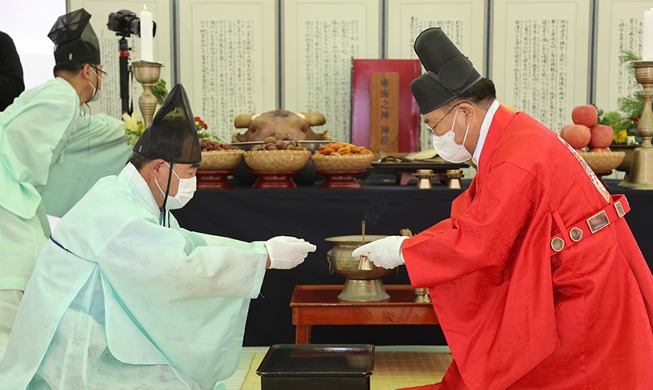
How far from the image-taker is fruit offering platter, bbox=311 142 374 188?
341 cm

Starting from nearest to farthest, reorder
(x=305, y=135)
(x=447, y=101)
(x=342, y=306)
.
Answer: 1. (x=447, y=101)
2. (x=342, y=306)
3. (x=305, y=135)

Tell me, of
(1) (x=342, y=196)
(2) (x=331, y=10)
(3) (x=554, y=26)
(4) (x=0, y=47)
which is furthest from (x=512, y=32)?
(4) (x=0, y=47)

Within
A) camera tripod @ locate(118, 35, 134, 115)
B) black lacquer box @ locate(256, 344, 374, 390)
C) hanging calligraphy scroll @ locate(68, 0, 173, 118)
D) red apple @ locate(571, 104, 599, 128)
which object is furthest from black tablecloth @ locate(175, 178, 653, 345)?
hanging calligraphy scroll @ locate(68, 0, 173, 118)

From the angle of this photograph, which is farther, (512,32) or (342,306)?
(512,32)

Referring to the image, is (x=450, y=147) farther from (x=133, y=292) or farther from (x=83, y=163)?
(x=83, y=163)

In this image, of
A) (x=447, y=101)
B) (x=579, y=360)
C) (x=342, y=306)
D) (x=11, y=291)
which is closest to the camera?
(x=579, y=360)

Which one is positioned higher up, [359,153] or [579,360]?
[359,153]

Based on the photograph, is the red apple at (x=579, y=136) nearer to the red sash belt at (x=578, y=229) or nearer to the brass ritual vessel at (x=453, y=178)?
the brass ritual vessel at (x=453, y=178)

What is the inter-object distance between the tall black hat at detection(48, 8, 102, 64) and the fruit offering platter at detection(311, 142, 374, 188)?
1.12 m

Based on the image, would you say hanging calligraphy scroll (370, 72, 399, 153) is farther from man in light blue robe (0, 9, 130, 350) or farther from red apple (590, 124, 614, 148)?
man in light blue robe (0, 9, 130, 350)

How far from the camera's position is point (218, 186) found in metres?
3.46

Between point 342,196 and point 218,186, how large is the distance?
1.89ft

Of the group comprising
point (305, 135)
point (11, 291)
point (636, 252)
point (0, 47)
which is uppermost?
point (0, 47)

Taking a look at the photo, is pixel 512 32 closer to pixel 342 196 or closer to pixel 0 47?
pixel 342 196
